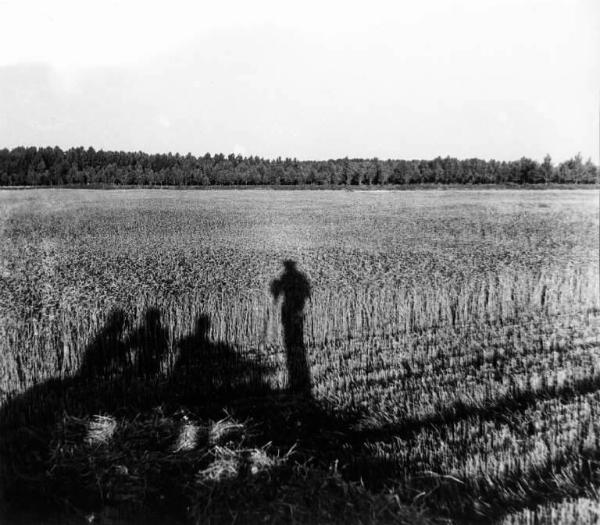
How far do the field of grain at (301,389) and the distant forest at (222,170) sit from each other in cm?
2451

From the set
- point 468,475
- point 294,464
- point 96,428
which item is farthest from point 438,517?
point 96,428

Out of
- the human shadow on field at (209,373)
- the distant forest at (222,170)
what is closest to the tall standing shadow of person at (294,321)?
the human shadow on field at (209,373)

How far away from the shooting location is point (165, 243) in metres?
16.3

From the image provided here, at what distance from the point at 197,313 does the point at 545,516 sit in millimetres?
5978

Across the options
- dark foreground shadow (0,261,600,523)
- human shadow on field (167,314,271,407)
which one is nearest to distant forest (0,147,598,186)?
human shadow on field (167,314,271,407)

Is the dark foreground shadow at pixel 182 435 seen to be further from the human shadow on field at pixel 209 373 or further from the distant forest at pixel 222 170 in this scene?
the distant forest at pixel 222 170

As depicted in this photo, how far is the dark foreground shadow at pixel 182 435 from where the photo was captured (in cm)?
438

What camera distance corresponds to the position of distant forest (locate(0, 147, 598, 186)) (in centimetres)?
3797

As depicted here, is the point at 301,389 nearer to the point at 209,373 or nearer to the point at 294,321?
the point at 209,373

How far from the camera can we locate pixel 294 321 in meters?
8.42

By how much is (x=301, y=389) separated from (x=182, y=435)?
1.82 meters

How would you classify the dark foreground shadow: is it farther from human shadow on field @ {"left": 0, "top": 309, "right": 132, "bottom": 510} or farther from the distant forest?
the distant forest

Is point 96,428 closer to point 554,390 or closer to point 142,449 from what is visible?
point 142,449

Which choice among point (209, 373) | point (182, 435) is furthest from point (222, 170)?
point (182, 435)
